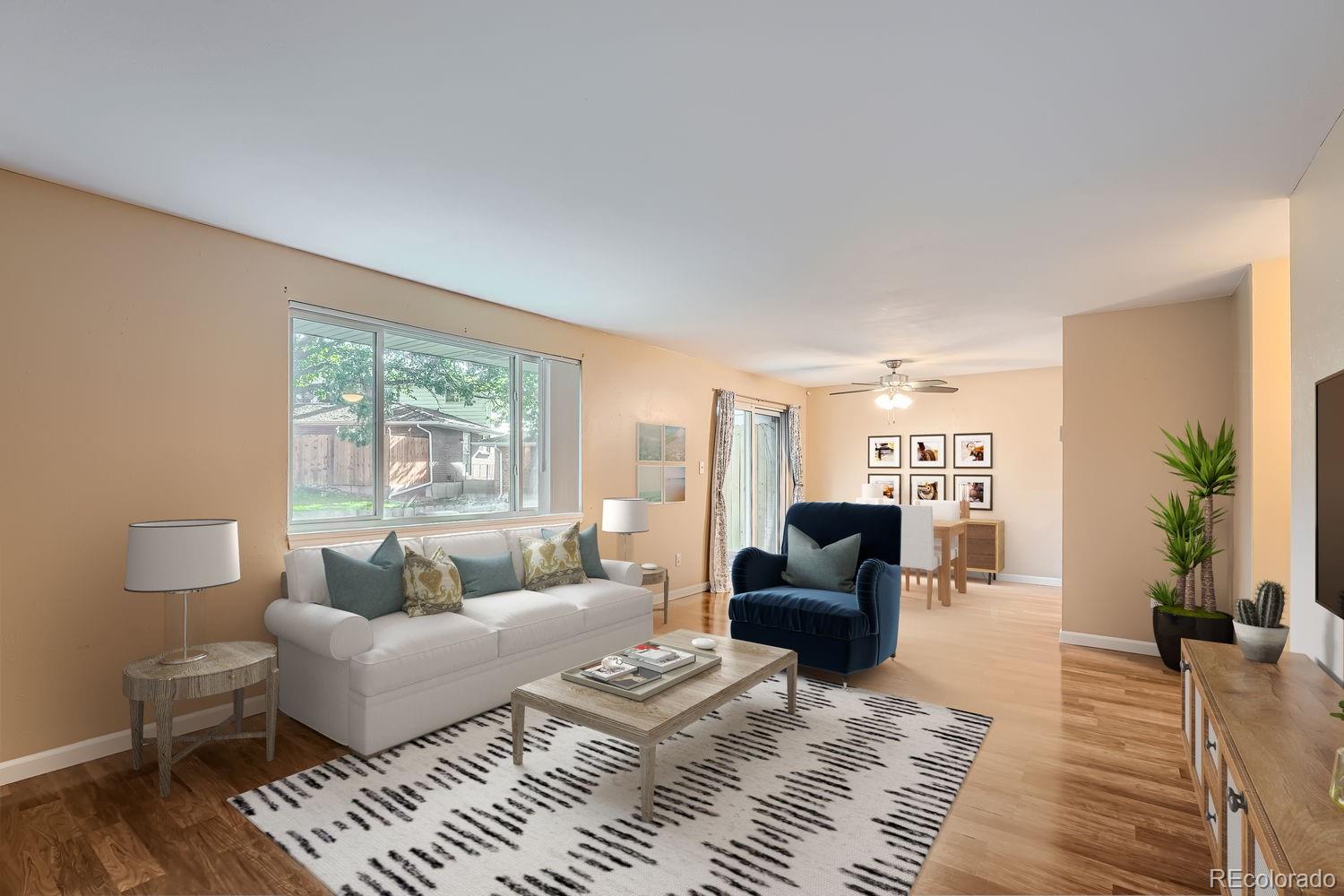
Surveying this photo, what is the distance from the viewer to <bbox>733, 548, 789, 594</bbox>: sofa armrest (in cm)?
469

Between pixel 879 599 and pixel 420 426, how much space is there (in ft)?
10.8

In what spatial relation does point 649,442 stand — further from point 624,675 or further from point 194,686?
point 194,686

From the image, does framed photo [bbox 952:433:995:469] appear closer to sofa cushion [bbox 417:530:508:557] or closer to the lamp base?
sofa cushion [bbox 417:530:508:557]

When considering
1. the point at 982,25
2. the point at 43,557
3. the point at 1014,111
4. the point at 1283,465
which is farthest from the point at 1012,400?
the point at 43,557

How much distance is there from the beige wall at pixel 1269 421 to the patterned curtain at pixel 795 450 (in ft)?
17.5

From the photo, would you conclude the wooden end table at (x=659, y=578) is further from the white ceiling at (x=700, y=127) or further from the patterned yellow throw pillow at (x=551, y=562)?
the white ceiling at (x=700, y=127)

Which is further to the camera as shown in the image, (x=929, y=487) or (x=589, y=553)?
(x=929, y=487)

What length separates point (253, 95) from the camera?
2.23 meters

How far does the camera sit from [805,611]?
4215 mm

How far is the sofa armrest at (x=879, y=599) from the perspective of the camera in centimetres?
412

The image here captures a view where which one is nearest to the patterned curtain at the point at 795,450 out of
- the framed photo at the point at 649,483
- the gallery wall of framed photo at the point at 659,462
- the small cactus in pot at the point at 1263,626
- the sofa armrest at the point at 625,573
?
the gallery wall of framed photo at the point at 659,462

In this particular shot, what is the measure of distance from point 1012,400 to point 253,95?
8166 mm

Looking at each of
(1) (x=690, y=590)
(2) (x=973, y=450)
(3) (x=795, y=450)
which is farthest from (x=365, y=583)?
(2) (x=973, y=450)

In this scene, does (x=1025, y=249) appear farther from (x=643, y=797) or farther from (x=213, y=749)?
(x=213, y=749)
